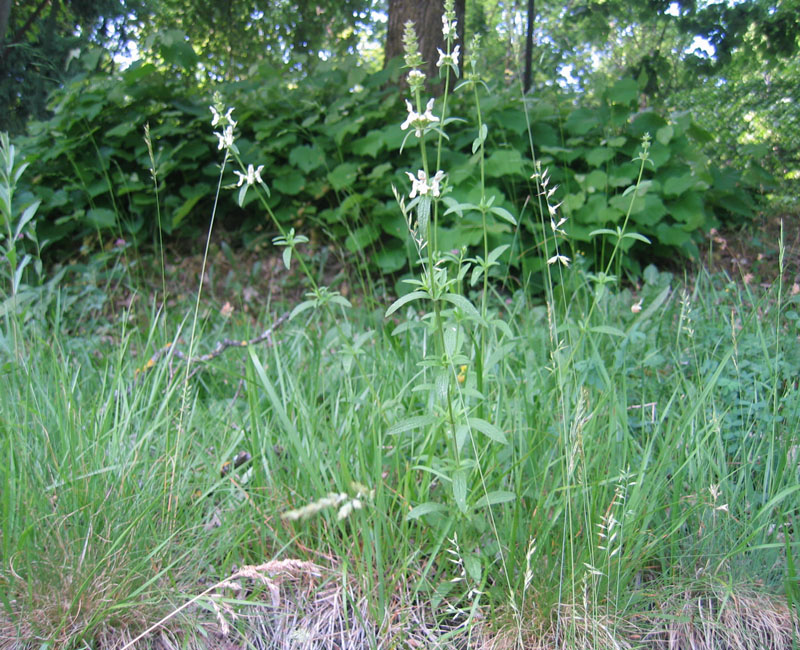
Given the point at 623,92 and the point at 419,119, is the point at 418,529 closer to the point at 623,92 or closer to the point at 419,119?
the point at 419,119

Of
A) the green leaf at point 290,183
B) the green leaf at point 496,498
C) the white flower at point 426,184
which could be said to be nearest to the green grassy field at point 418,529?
the green leaf at point 496,498

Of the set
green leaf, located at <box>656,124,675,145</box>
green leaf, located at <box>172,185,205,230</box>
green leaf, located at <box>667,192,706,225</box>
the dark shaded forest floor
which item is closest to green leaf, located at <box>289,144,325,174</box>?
the dark shaded forest floor

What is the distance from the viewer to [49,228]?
4098 mm

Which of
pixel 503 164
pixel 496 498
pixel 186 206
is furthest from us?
pixel 186 206

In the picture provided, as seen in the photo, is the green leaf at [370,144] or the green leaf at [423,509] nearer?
the green leaf at [423,509]

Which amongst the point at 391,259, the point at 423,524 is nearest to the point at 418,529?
the point at 423,524

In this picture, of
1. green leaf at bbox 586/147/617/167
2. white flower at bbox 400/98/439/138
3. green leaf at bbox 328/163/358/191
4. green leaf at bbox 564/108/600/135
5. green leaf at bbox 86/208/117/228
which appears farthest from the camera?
green leaf at bbox 86/208/117/228

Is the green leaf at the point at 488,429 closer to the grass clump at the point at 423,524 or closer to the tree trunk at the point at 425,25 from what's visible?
the grass clump at the point at 423,524

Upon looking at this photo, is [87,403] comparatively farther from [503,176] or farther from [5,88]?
[5,88]

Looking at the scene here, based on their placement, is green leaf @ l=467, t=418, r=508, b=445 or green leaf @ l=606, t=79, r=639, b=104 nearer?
green leaf @ l=467, t=418, r=508, b=445

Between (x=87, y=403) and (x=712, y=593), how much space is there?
1.81 meters

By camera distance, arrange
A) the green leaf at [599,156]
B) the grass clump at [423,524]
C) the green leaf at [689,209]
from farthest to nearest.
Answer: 1. the green leaf at [599,156]
2. the green leaf at [689,209]
3. the grass clump at [423,524]

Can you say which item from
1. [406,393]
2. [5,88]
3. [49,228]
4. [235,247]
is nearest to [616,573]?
[406,393]

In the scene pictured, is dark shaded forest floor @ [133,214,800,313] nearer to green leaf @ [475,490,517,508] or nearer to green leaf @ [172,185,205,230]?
green leaf @ [172,185,205,230]
